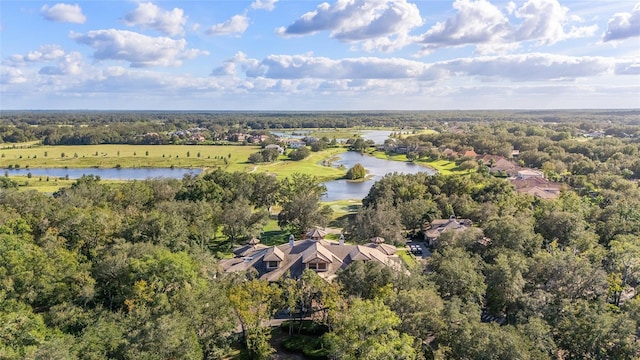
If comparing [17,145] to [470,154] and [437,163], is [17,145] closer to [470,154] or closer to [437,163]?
[437,163]

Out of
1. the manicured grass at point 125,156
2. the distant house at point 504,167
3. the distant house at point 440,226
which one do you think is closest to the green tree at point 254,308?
the distant house at point 440,226

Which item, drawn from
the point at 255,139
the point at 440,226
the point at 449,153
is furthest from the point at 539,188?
the point at 255,139

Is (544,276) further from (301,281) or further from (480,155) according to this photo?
(480,155)

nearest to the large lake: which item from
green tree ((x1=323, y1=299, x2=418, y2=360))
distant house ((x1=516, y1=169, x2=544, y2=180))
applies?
distant house ((x1=516, y1=169, x2=544, y2=180))

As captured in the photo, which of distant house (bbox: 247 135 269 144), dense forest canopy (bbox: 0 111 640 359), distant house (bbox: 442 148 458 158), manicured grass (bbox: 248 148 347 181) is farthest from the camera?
distant house (bbox: 247 135 269 144)

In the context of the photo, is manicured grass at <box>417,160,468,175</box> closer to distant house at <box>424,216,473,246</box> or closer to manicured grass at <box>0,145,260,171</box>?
manicured grass at <box>0,145,260,171</box>

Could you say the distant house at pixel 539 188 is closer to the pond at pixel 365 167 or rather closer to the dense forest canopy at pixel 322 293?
the dense forest canopy at pixel 322 293

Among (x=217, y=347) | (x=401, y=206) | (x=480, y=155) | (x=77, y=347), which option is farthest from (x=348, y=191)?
(x=77, y=347)
